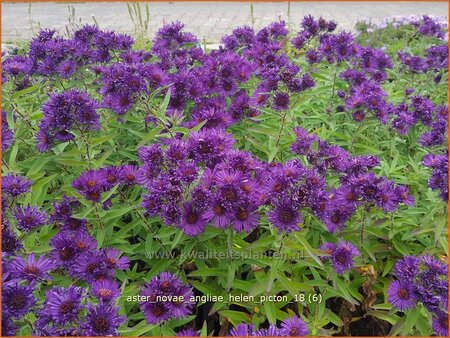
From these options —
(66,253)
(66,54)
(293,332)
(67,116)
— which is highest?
(66,54)

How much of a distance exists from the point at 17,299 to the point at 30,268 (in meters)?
0.14

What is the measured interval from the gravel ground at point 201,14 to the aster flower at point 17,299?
287 inches

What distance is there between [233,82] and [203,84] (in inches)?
6.9

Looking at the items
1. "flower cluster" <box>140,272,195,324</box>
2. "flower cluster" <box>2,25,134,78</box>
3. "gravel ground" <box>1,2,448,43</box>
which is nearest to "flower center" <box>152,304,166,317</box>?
"flower cluster" <box>140,272,195,324</box>

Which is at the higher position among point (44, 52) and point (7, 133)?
point (44, 52)

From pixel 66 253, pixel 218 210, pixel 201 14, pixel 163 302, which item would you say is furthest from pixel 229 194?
pixel 201 14

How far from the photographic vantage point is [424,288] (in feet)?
5.41

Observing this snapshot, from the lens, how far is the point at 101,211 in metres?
1.94

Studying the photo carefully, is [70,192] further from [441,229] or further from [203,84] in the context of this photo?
[441,229]

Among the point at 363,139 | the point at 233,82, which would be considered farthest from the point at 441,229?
the point at 233,82

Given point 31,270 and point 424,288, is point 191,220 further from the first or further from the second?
point 424,288

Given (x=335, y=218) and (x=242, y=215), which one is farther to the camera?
(x=335, y=218)

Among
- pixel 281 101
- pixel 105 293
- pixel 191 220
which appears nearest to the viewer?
pixel 105 293

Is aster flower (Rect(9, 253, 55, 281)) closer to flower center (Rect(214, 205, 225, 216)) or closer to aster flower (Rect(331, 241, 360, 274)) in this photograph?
flower center (Rect(214, 205, 225, 216))
